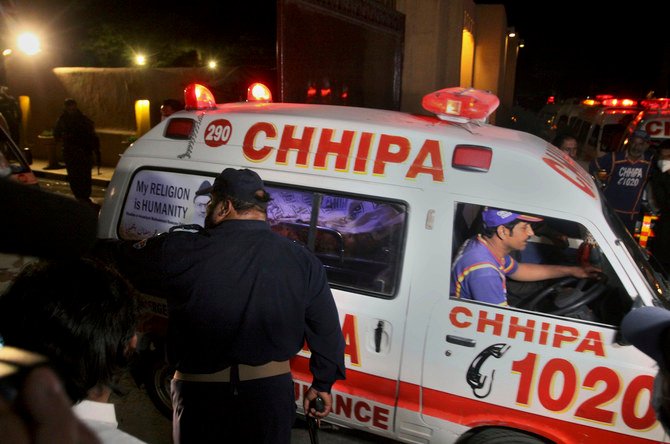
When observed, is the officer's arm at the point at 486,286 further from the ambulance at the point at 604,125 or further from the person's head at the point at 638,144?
the ambulance at the point at 604,125

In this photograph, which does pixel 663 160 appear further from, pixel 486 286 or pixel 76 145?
pixel 76 145

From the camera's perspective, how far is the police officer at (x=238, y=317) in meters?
2.15

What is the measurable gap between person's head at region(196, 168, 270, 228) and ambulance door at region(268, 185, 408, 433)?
0.65m

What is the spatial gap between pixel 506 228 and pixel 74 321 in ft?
7.95

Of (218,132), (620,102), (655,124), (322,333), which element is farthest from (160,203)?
(620,102)

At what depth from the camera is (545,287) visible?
3311 mm

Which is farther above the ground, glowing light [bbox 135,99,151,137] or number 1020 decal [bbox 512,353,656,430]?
glowing light [bbox 135,99,151,137]

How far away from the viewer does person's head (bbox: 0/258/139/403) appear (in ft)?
3.47

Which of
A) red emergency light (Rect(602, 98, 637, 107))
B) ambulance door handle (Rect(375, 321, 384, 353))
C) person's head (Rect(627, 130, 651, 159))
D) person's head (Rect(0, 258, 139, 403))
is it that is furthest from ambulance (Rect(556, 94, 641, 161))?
person's head (Rect(0, 258, 139, 403))

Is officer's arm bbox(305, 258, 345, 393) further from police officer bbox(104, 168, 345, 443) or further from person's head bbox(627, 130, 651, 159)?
person's head bbox(627, 130, 651, 159)

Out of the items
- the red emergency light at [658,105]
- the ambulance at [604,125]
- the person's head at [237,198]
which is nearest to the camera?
the person's head at [237,198]

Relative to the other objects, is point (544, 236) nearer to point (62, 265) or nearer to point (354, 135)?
point (354, 135)

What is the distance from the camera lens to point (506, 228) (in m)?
2.93

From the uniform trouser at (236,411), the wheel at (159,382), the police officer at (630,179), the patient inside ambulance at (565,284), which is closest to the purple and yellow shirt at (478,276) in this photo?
the patient inside ambulance at (565,284)
